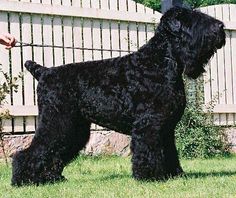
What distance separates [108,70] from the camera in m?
5.80

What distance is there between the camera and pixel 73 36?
9.01 meters

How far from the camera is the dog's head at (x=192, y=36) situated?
18.4 ft

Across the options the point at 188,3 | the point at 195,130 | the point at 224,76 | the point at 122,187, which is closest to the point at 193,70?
the point at 122,187

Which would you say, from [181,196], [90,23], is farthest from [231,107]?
[181,196]

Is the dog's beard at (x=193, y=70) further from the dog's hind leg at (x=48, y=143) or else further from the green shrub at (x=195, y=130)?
the green shrub at (x=195, y=130)

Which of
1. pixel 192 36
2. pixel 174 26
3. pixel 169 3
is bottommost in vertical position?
pixel 192 36

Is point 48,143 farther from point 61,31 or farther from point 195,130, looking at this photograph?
point 195,130

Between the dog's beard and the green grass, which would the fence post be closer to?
the green grass

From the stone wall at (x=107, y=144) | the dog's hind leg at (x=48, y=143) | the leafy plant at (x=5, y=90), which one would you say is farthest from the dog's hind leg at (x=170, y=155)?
the stone wall at (x=107, y=144)

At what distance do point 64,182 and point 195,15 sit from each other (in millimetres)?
2083

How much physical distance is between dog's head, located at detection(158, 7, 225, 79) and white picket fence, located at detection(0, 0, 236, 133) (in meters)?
3.08

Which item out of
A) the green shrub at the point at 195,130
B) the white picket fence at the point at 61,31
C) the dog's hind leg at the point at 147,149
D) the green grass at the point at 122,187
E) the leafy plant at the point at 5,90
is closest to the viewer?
the green grass at the point at 122,187

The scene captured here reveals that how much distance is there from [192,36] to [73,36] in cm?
367

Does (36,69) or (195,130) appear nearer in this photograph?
(36,69)
